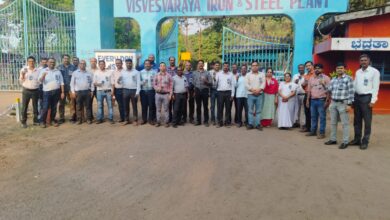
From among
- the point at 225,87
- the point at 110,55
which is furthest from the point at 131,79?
the point at 110,55

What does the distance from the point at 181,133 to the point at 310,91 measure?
291cm

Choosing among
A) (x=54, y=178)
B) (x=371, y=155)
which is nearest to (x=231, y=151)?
(x=371, y=155)

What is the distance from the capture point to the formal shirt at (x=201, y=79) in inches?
334

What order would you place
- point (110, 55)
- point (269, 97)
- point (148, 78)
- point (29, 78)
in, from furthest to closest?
point (110, 55)
point (269, 97)
point (148, 78)
point (29, 78)

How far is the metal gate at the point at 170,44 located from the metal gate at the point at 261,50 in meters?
1.57

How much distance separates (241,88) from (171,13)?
4.17 metres

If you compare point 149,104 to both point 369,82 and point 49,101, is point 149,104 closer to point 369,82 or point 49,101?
point 49,101

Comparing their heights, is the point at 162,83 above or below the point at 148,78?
below

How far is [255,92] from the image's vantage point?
8234mm

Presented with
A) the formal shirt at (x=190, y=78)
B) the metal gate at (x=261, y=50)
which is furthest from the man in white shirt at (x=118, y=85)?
the metal gate at (x=261, y=50)

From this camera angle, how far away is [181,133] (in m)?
7.81

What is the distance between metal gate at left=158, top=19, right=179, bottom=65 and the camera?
11.8 metres

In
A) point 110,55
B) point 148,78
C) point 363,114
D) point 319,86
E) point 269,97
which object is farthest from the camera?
point 110,55

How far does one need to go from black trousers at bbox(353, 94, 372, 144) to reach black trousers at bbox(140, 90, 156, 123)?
445 centimetres
